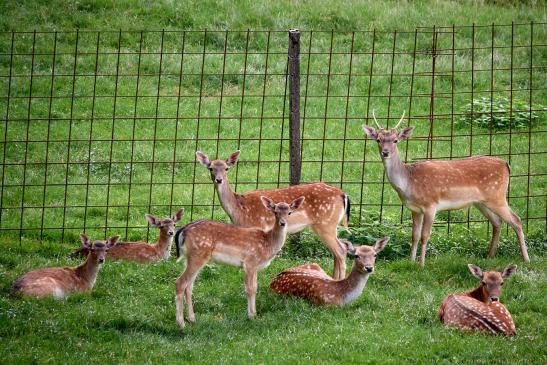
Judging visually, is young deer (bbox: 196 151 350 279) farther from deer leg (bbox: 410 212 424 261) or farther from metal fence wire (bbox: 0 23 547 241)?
metal fence wire (bbox: 0 23 547 241)

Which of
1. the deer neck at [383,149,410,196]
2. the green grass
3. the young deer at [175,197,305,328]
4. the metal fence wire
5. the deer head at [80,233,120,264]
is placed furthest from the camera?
the metal fence wire

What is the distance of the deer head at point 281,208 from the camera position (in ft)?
35.9

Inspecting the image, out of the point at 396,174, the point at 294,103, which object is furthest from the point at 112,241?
the point at 396,174

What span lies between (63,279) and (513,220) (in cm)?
531

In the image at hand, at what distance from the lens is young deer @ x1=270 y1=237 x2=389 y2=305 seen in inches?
428

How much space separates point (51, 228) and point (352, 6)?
968 centimetres

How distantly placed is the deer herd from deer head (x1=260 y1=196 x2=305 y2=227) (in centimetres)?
1

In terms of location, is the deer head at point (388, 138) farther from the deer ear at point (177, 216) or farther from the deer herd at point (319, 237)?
the deer ear at point (177, 216)

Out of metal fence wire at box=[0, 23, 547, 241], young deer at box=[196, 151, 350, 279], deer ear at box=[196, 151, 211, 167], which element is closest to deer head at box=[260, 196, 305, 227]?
young deer at box=[196, 151, 350, 279]

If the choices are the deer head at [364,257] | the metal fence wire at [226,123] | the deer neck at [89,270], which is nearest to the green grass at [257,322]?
the deer neck at [89,270]

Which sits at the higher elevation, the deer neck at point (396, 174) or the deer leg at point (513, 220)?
the deer neck at point (396, 174)

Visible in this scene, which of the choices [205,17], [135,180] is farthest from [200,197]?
[205,17]

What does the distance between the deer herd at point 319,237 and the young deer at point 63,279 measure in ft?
0.04

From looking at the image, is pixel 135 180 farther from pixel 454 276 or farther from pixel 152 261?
pixel 454 276
